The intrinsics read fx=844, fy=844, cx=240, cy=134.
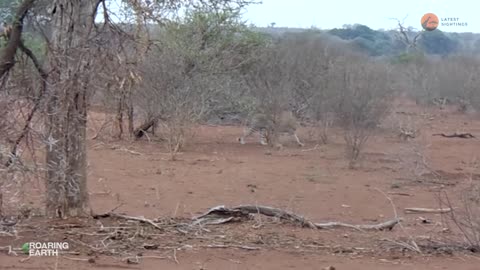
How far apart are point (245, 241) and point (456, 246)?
7.10 ft

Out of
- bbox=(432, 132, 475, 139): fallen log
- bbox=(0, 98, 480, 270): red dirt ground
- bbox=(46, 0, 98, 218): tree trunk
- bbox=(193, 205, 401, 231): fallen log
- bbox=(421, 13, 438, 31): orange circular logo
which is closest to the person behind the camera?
bbox=(0, 98, 480, 270): red dirt ground

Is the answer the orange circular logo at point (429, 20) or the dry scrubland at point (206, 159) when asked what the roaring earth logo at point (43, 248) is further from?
the orange circular logo at point (429, 20)

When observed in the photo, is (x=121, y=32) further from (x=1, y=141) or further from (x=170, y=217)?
(x=170, y=217)

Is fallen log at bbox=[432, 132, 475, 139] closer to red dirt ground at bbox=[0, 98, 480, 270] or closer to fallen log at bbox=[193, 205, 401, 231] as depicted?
red dirt ground at bbox=[0, 98, 480, 270]

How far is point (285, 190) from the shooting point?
14078mm

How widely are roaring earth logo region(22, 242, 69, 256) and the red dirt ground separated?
0.22 m

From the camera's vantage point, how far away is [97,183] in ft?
46.4

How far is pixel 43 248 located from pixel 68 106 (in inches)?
58.1

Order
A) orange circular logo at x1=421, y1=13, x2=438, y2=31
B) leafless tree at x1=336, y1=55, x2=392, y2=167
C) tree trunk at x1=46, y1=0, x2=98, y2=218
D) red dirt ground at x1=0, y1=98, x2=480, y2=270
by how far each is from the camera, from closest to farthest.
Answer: red dirt ground at x1=0, y1=98, x2=480, y2=270 < tree trunk at x1=46, y1=0, x2=98, y2=218 < leafless tree at x1=336, y1=55, x2=392, y2=167 < orange circular logo at x1=421, y1=13, x2=438, y2=31

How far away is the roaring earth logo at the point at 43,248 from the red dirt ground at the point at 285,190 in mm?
222

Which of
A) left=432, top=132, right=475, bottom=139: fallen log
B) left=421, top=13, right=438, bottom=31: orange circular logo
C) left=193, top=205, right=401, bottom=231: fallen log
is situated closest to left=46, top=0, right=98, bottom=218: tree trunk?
left=193, top=205, right=401, bottom=231: fallen log

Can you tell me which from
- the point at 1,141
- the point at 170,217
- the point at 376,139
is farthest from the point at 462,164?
the point at 1,141

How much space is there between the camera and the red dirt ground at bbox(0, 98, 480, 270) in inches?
316

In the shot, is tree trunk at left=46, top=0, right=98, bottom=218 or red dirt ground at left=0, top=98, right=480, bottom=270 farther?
tree trunk at left=46, top=0, right=98, bottom=218
